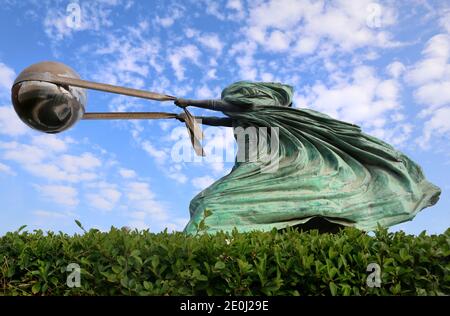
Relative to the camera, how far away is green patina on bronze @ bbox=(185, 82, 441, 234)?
249 inches

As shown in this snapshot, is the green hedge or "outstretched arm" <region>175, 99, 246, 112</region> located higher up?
"outstretched arm" <region>175, 99, 246, 112</region>

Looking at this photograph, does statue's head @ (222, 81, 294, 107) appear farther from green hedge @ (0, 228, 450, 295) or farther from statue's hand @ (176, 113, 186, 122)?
green hedge @ (0, 228, 450, 295)

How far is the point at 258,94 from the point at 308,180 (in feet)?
4.73

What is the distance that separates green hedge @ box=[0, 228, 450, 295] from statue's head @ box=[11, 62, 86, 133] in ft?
5.39

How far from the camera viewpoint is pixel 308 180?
21.7 feet

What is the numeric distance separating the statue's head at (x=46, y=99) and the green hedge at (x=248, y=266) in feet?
5.39

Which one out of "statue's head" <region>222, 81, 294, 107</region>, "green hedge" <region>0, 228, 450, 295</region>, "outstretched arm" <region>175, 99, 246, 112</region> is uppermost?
"statue's head" <region>222, 81, 294, 107</region>

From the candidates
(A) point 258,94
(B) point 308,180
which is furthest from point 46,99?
(B) point 308,180

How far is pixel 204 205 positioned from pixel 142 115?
4.41ft

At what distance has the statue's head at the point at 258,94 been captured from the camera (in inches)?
277

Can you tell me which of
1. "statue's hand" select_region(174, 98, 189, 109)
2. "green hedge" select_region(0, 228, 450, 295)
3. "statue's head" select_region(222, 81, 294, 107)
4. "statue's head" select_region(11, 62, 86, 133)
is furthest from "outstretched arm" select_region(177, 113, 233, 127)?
"green hedge" select_region(0, 228, 450, 295)

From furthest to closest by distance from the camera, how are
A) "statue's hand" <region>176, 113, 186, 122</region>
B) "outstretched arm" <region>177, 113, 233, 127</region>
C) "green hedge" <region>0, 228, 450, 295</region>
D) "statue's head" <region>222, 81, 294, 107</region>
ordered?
"outstretched arm" <region>177, 113, 233, 127</region>, "statue's head" <region>222, 81, 294, 107</region>, "statue's hand" <region>176, 113, 186, 122</region>, "green hedge" <region>0, 228, 450, 295</region>
